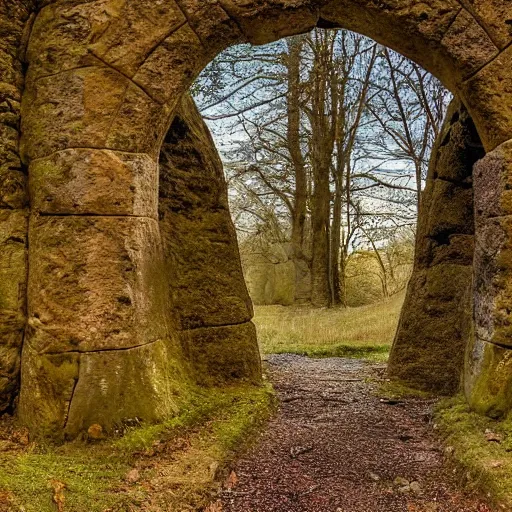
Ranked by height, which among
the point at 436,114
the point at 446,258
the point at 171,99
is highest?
the point at 436,114

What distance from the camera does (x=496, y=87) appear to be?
317 centimetres

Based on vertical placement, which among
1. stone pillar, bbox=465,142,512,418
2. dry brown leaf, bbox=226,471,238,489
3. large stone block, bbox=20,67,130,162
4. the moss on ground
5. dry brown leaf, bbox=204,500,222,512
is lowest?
dry brown leaf, bbox=204,500,222,512

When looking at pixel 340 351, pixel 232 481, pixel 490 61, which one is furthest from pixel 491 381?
pixel 340 351

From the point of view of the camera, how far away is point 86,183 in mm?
3014

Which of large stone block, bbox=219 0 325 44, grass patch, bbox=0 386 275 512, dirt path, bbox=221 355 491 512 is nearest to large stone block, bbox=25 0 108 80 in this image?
large stone block, bbox=219 0 325 44

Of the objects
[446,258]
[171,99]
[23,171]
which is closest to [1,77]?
[23,171]

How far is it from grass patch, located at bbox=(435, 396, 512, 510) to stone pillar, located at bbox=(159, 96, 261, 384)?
1794mm

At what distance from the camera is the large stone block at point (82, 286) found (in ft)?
9.77

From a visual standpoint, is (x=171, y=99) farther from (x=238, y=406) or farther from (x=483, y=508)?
(x=483, y=508)

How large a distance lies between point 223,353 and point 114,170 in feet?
6.43

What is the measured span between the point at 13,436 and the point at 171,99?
2.29 meters

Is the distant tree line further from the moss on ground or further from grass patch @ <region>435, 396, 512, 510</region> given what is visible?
grass patch @ <region>435, 396, 512, 510</region>

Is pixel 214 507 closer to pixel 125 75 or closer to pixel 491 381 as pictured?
pixel 491 381

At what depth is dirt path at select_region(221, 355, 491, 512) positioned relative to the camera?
8.39ft
